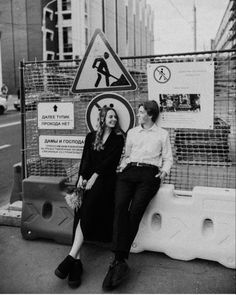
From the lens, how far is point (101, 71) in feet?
13.6

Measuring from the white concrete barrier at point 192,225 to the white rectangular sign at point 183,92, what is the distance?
723 mm

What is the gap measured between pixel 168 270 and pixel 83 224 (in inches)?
35.0

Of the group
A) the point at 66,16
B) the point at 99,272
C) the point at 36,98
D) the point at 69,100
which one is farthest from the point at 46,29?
the point at 99,272

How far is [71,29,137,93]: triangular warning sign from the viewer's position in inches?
160

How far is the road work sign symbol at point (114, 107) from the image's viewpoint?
4078mm

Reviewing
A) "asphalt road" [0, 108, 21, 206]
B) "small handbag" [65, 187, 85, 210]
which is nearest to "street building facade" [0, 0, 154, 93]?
"asphalt road" [0, 108, 21, 206]

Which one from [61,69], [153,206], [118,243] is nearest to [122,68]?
[61,69]

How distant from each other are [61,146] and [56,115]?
1.20 ft

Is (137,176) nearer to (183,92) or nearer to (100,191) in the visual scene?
(100,191)

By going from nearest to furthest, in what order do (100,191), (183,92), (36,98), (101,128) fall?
(100,191), (101,128), (183,92), (36,98)

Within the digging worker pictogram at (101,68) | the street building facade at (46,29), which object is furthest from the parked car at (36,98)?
the street building facade at (46,29)

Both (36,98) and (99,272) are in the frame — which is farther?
(36,98)

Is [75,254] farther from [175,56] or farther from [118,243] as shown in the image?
[175,56]

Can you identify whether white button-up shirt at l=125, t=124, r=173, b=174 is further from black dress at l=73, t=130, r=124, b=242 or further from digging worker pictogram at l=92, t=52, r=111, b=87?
digging worker pictogram at l=92, t=52, r=111, b=87
